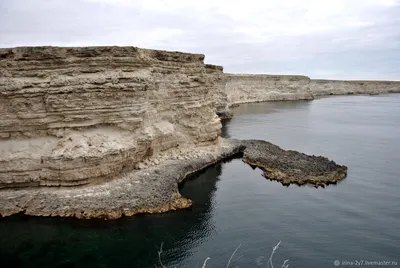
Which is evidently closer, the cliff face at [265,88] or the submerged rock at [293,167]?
the submerged rock at [293,167]

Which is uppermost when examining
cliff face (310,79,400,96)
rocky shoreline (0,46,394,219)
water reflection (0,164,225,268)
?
cliff face (310,79,400,96)

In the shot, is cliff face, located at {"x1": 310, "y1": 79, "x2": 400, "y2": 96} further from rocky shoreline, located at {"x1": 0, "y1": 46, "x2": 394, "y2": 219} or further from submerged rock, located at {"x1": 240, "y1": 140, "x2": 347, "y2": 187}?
rocky shoreline, located at {"x1": 0, "y1": 46, "x2": 394, "y2": 219}

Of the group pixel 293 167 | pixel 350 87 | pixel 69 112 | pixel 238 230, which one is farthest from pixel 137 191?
pixel 350 87

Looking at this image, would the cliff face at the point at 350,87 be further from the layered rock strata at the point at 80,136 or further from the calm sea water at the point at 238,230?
the layered rock strata at the point at 80,136

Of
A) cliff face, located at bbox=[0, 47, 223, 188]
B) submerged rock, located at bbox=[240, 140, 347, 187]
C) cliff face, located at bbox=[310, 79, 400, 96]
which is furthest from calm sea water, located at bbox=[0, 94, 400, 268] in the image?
cliff face, located at bbox=[310, 79, 400, 96]

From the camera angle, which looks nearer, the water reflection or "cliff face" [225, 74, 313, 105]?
the water reflection

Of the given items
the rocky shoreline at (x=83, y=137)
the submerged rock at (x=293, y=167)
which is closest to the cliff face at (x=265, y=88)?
the submerged rock at (x=293, y=167)

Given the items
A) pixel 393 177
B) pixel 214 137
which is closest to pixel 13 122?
pixel 214 137
